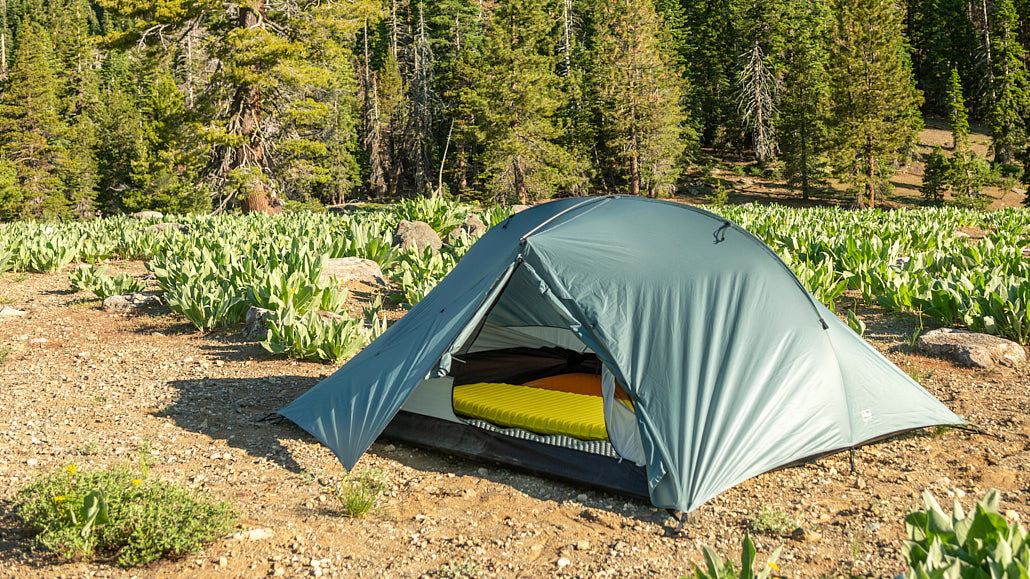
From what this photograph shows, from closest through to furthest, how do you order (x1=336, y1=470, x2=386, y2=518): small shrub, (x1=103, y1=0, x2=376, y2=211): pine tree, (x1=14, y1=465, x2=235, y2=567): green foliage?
(x1=14, y1=465, x2=235, y2=567): green foliage → (x1=336, y1=470, x2=386, y2=518): small shrub → (x1=103, y1=0, x2=376, y2=211): pine tree

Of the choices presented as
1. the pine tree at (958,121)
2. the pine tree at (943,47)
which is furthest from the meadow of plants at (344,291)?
the pine tree at (943,47)

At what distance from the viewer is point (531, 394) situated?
4699 mm

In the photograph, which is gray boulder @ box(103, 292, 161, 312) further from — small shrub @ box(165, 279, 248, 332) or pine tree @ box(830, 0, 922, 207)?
pine tree @ box(830, 0, 922, 207)

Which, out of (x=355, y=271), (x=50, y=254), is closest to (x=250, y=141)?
(x=50, y=254)

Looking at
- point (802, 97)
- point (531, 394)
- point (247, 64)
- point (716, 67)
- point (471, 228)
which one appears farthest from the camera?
point (716, 67)

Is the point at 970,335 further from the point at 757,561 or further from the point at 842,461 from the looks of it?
the point at 757,561

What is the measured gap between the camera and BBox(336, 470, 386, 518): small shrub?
133 inches

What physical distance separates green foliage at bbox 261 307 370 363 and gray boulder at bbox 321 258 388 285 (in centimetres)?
326

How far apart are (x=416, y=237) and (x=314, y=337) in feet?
19.0

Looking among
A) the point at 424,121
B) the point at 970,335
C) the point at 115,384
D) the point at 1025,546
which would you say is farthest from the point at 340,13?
the point at 424,121

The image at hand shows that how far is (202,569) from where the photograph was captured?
9.30ft

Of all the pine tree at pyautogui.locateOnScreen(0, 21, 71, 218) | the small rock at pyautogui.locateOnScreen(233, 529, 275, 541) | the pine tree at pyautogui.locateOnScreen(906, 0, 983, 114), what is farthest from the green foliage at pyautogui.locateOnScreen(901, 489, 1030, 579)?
the pine tree at pyautogui.locateOnScreen(906, 0, 983, 114)

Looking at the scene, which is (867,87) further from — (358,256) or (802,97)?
(358,256)

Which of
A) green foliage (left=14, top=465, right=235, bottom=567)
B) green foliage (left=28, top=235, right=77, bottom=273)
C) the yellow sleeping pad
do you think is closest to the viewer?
green foliage (left=14, top=465, right=235, bottom=567)
